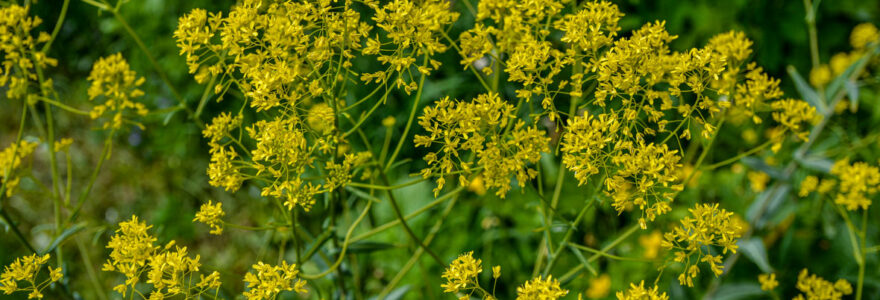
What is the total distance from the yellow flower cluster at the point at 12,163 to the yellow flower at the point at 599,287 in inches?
78.9

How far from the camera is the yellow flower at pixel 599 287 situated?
2672 millimetres

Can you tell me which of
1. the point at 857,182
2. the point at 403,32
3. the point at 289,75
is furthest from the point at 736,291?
the point at 289,75

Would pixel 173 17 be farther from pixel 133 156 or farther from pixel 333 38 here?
pixel 333 38

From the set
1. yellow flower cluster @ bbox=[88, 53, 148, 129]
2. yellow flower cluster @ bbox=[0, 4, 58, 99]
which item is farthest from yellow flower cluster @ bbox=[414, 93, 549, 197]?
yellow flower cluster @ bbox=[0, 4, 58, 99]

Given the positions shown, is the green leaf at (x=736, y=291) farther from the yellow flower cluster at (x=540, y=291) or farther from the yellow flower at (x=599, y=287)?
the yellow flower cluster at (x=540, y=291)

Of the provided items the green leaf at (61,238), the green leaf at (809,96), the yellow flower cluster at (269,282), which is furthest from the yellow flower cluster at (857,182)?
the green leaf at (61,238)

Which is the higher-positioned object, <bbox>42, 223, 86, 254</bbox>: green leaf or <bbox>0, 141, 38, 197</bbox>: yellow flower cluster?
<bbox>0, 141, 38, 197</bbox>: yellow flower cluster

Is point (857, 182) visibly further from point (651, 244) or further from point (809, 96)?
point (651, 244)

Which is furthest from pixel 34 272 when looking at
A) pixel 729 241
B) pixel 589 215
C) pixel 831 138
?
pixel 831 138

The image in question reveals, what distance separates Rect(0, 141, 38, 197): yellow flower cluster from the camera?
1.61 metres

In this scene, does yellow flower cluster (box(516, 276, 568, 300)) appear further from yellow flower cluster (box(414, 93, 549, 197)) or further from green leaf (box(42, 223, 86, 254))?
green leaf (box(42, 223, 86, 254))

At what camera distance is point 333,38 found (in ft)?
3.97

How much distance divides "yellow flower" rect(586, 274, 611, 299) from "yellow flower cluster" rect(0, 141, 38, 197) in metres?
2.01

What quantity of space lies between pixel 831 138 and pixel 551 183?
3.61 feet
